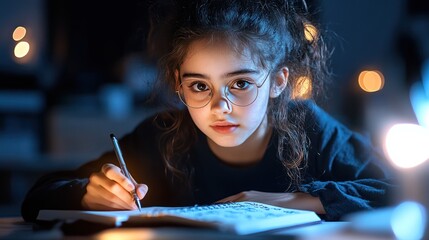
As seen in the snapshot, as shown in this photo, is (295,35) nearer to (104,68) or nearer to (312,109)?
(312,109)

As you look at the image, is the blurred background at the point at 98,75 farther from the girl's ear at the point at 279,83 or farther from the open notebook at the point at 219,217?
the open notebook at the point at 219,217

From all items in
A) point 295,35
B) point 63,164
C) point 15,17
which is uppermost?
point 15,17

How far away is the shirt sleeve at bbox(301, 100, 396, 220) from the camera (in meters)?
1.04

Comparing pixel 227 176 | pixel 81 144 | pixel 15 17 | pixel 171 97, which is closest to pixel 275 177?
pixel 227 176

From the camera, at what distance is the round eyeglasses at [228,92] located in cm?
109

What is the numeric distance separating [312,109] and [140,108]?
6.82ft

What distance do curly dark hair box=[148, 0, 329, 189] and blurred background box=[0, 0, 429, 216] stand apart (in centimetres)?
162

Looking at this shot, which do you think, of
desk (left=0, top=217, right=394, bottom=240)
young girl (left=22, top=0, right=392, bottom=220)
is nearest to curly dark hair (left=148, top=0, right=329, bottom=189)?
young girl (left=22, top=0, right=392, bottom=220)

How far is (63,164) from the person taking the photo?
289 centimetres

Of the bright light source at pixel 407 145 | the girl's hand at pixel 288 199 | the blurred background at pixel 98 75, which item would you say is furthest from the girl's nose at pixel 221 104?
the blurred background at pixel 98 75

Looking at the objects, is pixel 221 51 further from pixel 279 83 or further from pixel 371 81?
pixel 371 81

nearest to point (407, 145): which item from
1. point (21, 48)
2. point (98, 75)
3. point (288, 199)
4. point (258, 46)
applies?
point (288, 199)

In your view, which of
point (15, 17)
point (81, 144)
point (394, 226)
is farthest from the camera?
point (81, 144)

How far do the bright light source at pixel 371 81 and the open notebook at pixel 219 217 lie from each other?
6.74ft
